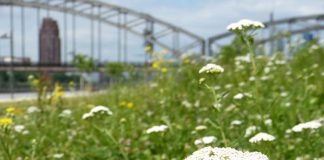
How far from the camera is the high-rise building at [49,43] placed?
66375 millimetres

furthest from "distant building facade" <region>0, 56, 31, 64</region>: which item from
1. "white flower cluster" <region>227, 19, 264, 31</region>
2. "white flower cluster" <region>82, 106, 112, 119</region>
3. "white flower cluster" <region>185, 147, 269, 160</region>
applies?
"white flower cluster" <region>185, 147, 269, 160</region>

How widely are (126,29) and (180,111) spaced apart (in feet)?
223

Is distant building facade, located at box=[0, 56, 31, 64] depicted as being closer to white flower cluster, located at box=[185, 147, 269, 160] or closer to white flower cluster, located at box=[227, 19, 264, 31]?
white flower cluster, located at box=[227, 19, 264, 31]

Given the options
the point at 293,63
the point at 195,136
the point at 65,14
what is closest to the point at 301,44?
the point at 293,63

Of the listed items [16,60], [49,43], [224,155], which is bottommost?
[224,155]

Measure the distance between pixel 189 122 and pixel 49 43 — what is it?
64.5 m

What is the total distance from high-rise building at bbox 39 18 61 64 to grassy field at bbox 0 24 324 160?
188 feet

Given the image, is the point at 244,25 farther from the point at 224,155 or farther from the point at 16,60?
the point at 16,60

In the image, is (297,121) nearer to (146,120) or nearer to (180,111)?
(180,111)

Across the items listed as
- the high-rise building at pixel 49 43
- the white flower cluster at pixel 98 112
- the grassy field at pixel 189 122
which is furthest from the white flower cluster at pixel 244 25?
the high-rise building at pixel 49 43

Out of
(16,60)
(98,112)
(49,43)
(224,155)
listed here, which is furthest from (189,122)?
(49,43)

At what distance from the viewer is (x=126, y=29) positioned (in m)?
74.5

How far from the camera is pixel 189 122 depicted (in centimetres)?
655

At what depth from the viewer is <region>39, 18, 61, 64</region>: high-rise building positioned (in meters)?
66.4
